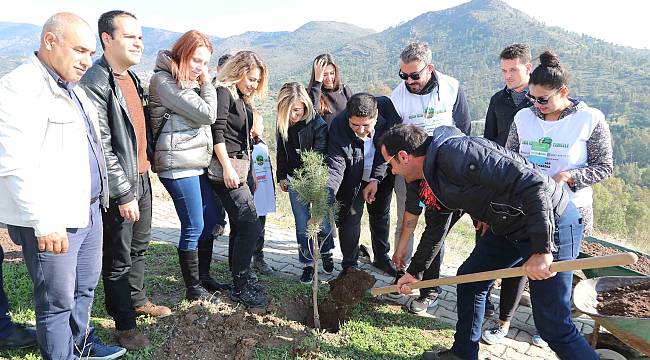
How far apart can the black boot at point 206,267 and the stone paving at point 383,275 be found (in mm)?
1105

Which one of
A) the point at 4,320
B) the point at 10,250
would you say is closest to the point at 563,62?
the point at 10,250

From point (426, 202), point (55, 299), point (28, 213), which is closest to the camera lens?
point (28, 213)

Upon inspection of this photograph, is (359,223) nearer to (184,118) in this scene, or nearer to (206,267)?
(206,267)

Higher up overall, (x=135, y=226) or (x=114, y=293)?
(x=135, y=226)

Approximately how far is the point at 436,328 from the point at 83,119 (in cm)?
331

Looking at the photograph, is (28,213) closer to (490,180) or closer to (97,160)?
(97,160)

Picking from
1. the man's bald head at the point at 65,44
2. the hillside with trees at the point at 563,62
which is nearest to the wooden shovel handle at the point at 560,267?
the hillside with trees at the point at 563,62

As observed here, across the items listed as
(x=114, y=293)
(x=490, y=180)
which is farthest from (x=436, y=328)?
(x=114, y=293)

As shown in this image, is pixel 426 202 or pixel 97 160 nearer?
pixel 97 160

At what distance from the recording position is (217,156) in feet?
11.8

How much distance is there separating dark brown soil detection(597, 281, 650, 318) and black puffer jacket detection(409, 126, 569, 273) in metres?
0.88

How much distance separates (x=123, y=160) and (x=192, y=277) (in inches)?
53.3

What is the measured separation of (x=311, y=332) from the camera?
12.1 feet

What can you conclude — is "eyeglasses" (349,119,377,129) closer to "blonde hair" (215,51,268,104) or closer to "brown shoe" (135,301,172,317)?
"blonde hair" (215,51,268,104)
